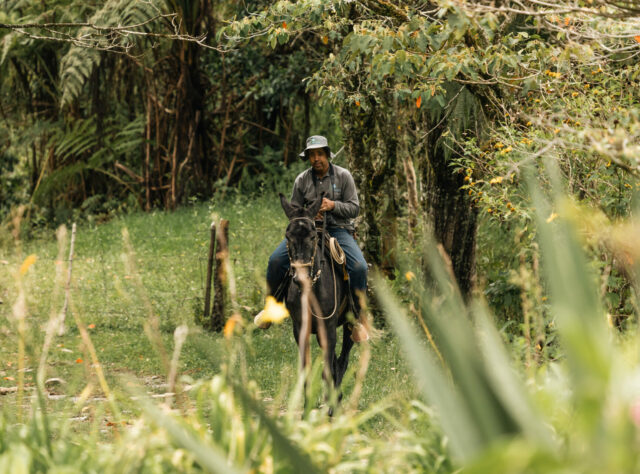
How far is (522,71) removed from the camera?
841cm

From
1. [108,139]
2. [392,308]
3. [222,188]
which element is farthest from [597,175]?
[108,139]

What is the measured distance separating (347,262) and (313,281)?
0.88 metres

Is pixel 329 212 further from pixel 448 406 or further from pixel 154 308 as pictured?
pixel 154 308

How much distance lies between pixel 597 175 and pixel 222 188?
47.2ft

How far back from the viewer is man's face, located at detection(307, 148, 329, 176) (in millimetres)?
8422

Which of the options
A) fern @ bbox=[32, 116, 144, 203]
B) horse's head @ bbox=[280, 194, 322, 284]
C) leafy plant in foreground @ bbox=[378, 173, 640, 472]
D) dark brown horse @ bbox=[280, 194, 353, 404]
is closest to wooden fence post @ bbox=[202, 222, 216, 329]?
dark brown horse @ bbox=[280, 194, 353, 404]

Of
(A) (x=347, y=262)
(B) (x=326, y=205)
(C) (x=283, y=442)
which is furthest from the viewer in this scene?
(A) (x=347, y=262)

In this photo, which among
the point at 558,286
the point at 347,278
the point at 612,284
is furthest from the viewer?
the point at 347,278

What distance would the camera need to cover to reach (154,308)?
13734mm

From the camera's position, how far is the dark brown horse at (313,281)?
727cm

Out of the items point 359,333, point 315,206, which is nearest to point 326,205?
point 315,206

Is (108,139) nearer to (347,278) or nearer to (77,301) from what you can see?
(77,301)

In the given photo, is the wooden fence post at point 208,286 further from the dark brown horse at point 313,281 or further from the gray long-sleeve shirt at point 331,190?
the dark brown horse at point 313,281

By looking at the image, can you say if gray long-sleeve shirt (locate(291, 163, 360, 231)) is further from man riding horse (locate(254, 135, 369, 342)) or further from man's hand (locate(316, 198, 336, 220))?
man's hand (locate(316, 198, 336, 220))
